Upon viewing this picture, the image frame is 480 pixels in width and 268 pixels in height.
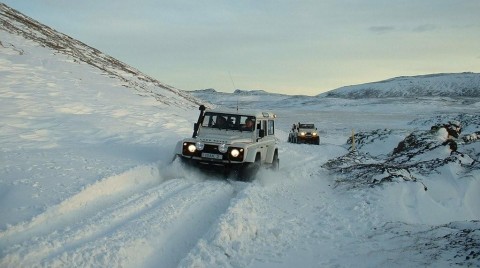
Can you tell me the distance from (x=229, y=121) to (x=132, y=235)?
6.46 meters

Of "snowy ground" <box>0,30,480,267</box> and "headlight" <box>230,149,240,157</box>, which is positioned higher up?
"headlight" <box>230,149,240,157</box>

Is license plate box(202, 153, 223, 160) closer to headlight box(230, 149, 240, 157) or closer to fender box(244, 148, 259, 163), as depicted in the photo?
→ headlight box(230, 149, 240, 157)

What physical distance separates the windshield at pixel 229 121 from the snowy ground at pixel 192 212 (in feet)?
4.91

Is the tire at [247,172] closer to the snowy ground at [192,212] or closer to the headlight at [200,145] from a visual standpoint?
the snowy ground at [192,212]

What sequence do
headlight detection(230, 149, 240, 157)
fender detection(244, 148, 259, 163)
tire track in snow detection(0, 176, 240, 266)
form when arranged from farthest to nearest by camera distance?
fender detection(244, 148, 259, 163), headlight detection(230, 149, 240, 157), tire track in snow detection(0, 176, 240, 266)

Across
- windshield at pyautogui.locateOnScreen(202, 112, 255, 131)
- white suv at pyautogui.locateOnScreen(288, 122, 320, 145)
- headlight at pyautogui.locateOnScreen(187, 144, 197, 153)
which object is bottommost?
white suv at pyautogui.locateOnScreen(288, 122, 320, 145)

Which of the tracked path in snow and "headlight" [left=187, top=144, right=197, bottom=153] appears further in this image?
"headlight" [left=187, top=144, right=197, bottom=153]

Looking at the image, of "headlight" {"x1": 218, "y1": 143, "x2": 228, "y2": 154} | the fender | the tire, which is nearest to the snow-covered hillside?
the tire

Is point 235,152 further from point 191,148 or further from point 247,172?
point 191,148

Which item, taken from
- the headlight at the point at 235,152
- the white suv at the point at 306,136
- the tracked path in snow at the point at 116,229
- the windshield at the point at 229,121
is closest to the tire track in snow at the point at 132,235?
the tracked path in snow at the point at 116,229

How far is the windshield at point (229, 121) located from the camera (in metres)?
11.5

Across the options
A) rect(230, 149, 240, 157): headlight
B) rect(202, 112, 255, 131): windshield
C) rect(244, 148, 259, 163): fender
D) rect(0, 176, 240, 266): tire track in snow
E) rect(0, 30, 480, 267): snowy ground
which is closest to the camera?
rect(0, 176, 240, 266): tire track in snow

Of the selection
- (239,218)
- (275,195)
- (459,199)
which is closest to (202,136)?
(275,195)

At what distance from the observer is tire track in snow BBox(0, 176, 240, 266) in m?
4.75
